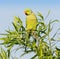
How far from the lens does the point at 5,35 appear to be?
2600 millimetres

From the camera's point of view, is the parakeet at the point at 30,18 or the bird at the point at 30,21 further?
the parakeet at the point at 30,18

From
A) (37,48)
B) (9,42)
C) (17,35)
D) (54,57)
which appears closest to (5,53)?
(9,42)

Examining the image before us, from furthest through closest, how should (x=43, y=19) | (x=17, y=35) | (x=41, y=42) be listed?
(x=43, y=19) < (x=17, y=35) < (x=41, y=42)

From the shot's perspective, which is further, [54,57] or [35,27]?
[35,27]

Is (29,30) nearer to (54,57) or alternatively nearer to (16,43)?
(16,43)

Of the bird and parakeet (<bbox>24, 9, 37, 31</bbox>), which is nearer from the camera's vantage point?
the bird

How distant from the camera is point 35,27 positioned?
2777 millimetres

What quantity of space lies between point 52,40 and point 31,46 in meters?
0.29

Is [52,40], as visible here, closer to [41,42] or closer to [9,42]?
[41,42]

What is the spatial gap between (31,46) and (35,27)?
42 centimetres

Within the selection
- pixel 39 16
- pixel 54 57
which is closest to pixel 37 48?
pixel 54 57

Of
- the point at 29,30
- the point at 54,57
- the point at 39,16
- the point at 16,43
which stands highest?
the point at 39,16

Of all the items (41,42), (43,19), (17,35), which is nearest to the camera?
(41,42)

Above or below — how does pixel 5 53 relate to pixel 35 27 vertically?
below
